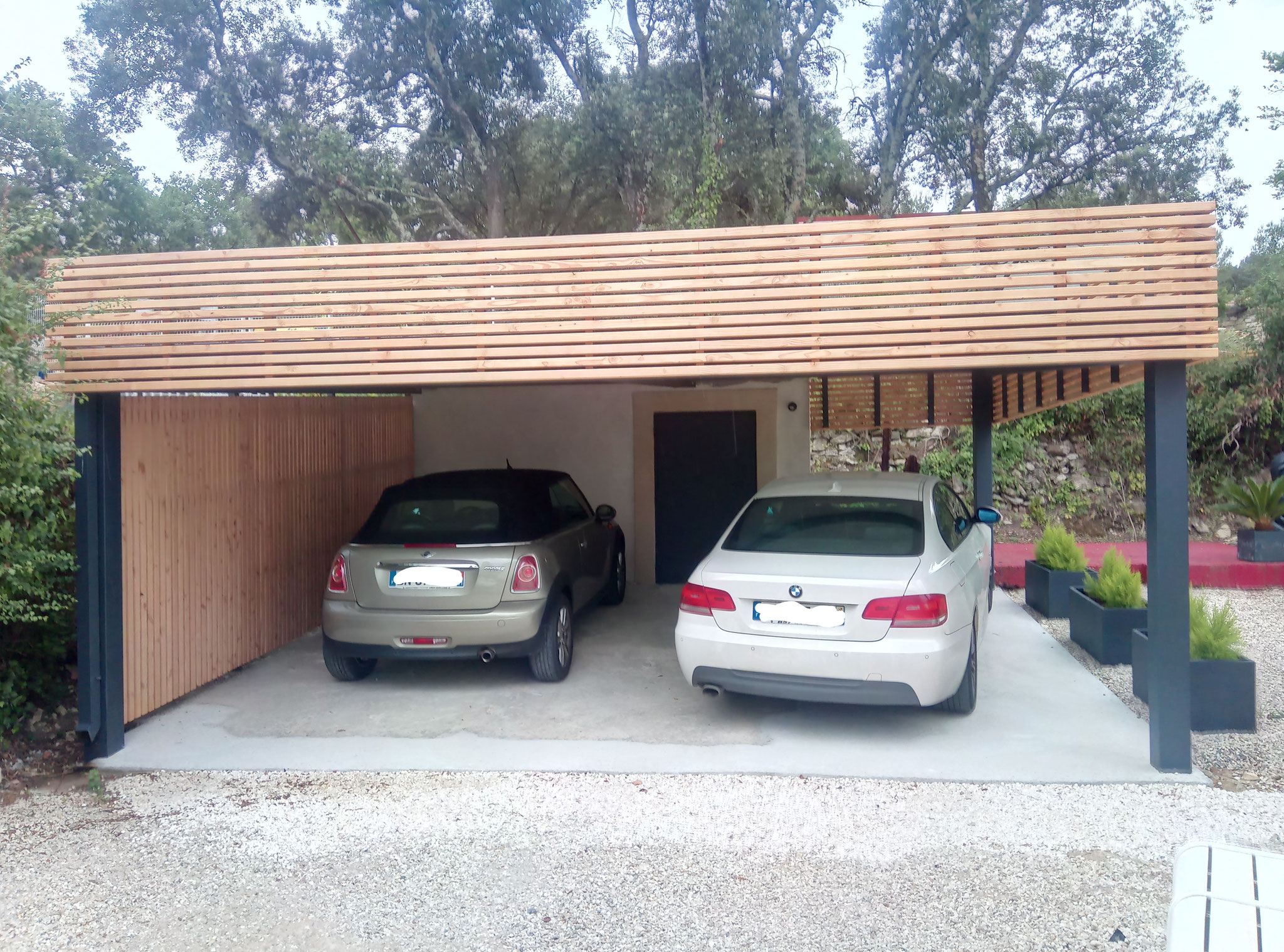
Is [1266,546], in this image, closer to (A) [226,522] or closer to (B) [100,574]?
(A) [226,522]

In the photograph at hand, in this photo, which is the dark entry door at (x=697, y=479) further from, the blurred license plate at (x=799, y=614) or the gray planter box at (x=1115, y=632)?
the blurred license plate at (x=799, y=614)

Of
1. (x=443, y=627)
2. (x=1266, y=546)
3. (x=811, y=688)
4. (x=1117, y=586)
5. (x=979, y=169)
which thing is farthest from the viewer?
(x=979, y=169)

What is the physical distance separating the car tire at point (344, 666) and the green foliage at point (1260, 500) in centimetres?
999

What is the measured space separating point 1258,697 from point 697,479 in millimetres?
5333

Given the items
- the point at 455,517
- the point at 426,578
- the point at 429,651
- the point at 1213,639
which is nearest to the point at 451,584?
→ the point at 426,578

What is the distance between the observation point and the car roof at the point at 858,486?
5.89 m

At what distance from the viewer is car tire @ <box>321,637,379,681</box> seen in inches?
249

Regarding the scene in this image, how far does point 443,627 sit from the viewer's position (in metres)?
5.99

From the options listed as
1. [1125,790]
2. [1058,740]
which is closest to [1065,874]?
[1125,790]

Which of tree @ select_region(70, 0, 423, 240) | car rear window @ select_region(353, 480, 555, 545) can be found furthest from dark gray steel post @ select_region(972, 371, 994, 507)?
tree @ select_region(70, 0, 423, 240)

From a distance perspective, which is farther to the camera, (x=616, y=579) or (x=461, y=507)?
(x=616, y=579)

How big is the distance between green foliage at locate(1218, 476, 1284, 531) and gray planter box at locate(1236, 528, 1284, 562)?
0.16m

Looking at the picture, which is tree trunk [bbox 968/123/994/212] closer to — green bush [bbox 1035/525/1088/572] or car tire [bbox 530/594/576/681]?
green bush [bbox 1035/525/1088/572]

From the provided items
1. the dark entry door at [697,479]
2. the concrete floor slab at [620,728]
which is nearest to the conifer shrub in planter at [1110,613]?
the concrete floor slab at [620,728]
